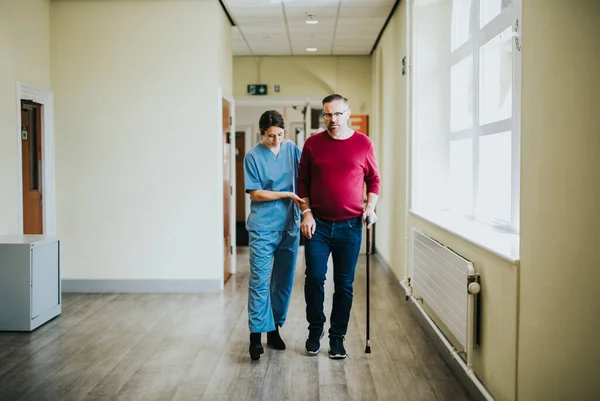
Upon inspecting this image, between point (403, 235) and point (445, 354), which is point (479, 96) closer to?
point (445, 354)

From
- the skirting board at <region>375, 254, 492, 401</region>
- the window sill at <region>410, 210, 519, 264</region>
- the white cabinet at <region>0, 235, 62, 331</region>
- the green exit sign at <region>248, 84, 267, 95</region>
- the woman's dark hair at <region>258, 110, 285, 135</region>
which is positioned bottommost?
the skirting board at <region>375, 254, 492, 401</region>

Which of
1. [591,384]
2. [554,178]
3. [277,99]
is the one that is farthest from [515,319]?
[277,99]

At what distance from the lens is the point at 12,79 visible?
4953mm

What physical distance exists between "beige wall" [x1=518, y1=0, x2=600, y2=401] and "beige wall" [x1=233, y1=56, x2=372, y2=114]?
21.6 ft

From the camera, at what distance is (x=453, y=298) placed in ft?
10.9

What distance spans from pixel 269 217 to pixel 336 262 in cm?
48

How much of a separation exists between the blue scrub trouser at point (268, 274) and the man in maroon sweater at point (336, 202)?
0.61 ft

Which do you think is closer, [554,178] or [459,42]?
[554,178]

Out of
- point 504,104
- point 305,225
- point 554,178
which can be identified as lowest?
point 305,225

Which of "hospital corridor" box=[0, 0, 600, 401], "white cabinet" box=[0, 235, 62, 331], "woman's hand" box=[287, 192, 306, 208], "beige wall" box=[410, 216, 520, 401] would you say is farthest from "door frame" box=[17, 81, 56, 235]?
"beige wall" box=[410, 216, 520, 401]

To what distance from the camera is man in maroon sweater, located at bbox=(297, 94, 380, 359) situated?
11.7 feet

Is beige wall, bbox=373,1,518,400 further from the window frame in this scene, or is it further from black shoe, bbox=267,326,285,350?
black shoe, bbox=267,326,285,350

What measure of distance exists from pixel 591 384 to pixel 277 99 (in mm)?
7240

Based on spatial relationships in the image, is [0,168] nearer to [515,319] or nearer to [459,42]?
[459,42]
